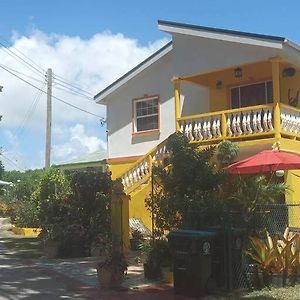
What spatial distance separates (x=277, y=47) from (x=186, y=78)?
3742mm

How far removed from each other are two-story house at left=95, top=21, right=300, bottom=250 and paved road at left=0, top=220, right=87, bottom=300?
5754mm

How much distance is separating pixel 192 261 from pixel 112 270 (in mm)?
1740

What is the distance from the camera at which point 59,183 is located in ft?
66.2

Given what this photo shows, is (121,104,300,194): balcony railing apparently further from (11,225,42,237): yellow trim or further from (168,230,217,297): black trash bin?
(11,225,42,237): yellow trim

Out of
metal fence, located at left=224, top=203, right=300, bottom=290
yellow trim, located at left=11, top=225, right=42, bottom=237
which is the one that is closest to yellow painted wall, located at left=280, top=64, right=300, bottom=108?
metal fence, located at left=224, top=203, right=300, bottom=290

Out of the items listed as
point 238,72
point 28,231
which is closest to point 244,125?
point 238,72

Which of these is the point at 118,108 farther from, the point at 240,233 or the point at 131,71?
the point at 240,233

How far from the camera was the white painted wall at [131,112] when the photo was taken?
68.7 ft

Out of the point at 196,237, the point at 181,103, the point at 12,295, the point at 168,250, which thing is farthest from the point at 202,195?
the point at 181,103

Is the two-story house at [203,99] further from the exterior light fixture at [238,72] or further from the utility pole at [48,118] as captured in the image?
the utility pole at [48,118]

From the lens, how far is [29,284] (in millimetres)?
10867

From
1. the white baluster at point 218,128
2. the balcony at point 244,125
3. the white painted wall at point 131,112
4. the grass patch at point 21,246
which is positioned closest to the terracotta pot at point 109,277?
the grass patch at point 21,246

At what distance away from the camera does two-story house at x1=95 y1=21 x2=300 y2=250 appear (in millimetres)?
16078

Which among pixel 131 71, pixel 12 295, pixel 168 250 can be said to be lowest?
pixel 12 295
